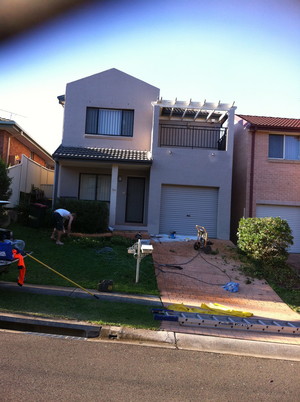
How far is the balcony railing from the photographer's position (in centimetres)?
1614

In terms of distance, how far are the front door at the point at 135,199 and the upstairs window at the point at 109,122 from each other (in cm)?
210

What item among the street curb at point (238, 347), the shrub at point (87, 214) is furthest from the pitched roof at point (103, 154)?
the street curb at point (238, 347)

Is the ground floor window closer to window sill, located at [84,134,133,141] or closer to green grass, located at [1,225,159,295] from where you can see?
window sill, located at [84,134,133,141]

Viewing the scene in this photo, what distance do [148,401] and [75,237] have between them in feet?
30.5

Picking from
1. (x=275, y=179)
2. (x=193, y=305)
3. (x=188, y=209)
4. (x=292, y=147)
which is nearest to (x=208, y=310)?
(x=193, y=305)

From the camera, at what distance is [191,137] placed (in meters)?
16.1

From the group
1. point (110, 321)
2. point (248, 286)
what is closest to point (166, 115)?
point (248, 286)

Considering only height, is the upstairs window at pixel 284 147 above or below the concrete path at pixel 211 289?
above

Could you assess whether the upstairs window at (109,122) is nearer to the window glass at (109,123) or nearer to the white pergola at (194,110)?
the window glass at (109,123)

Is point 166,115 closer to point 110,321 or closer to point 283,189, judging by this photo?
point 283,189

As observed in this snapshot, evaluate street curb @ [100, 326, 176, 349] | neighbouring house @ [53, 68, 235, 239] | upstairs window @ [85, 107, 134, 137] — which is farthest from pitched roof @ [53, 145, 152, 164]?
street curb @ [100, 326, 176, 349]

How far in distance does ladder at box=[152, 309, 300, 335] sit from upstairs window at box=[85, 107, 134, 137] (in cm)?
1059

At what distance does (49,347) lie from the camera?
4930 millimetres

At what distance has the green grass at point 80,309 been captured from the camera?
6.20m
